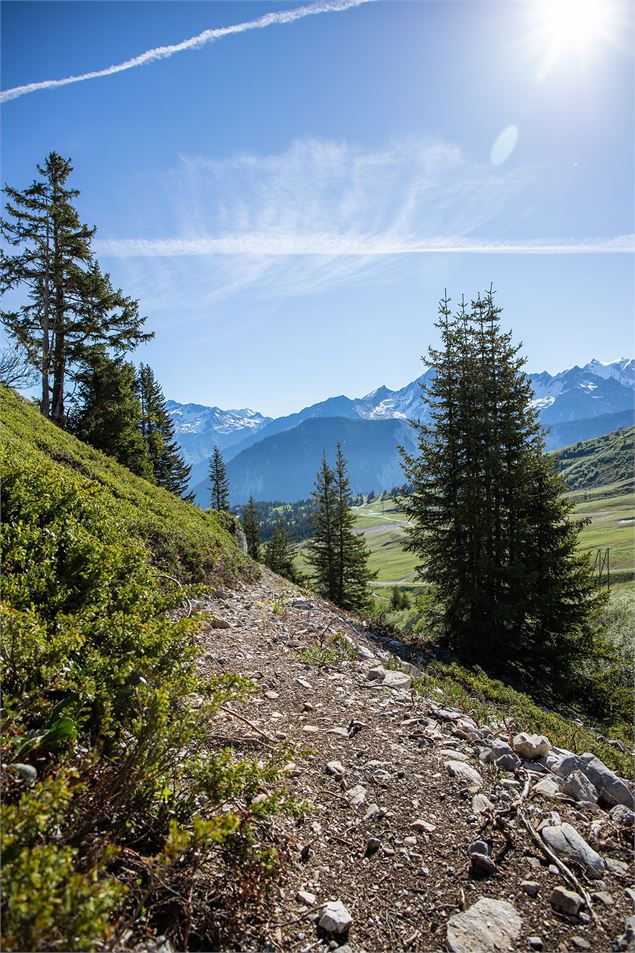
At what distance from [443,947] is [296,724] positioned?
3019 millimetres

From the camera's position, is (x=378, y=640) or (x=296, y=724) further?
(x=378, y=640)

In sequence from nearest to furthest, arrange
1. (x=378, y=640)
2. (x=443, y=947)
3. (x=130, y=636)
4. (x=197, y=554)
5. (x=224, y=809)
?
(x=443, y=947) < (x=224, y=809) < (x=130, y=636) < (x=197, y=554) < (x=378, y=640)

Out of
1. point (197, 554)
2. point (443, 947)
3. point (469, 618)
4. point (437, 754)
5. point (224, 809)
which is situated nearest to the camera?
point (443, 947)

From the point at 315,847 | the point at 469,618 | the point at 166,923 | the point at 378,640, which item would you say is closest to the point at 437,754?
the point at 315,847

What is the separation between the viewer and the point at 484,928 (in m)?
3.15

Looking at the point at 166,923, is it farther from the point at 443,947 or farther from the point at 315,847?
the point at 443,947

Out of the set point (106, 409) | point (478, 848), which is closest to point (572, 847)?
point (478, 848)

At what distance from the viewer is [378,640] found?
13883 millimetres

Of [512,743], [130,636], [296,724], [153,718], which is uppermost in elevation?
[130,636]

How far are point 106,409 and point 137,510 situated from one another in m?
18.9

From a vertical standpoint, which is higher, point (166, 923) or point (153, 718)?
point (153, 718)

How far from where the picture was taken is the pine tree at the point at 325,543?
36.5 m

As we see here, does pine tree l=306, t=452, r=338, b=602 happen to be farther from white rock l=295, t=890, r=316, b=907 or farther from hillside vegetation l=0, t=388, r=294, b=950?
white rock l=295, t=890, r=316, b=907

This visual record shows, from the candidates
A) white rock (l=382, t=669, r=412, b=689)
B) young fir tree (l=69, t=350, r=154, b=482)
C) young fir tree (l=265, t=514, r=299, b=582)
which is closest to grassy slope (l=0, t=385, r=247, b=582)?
white rock (l=382, t=669, r=412, b=689)
